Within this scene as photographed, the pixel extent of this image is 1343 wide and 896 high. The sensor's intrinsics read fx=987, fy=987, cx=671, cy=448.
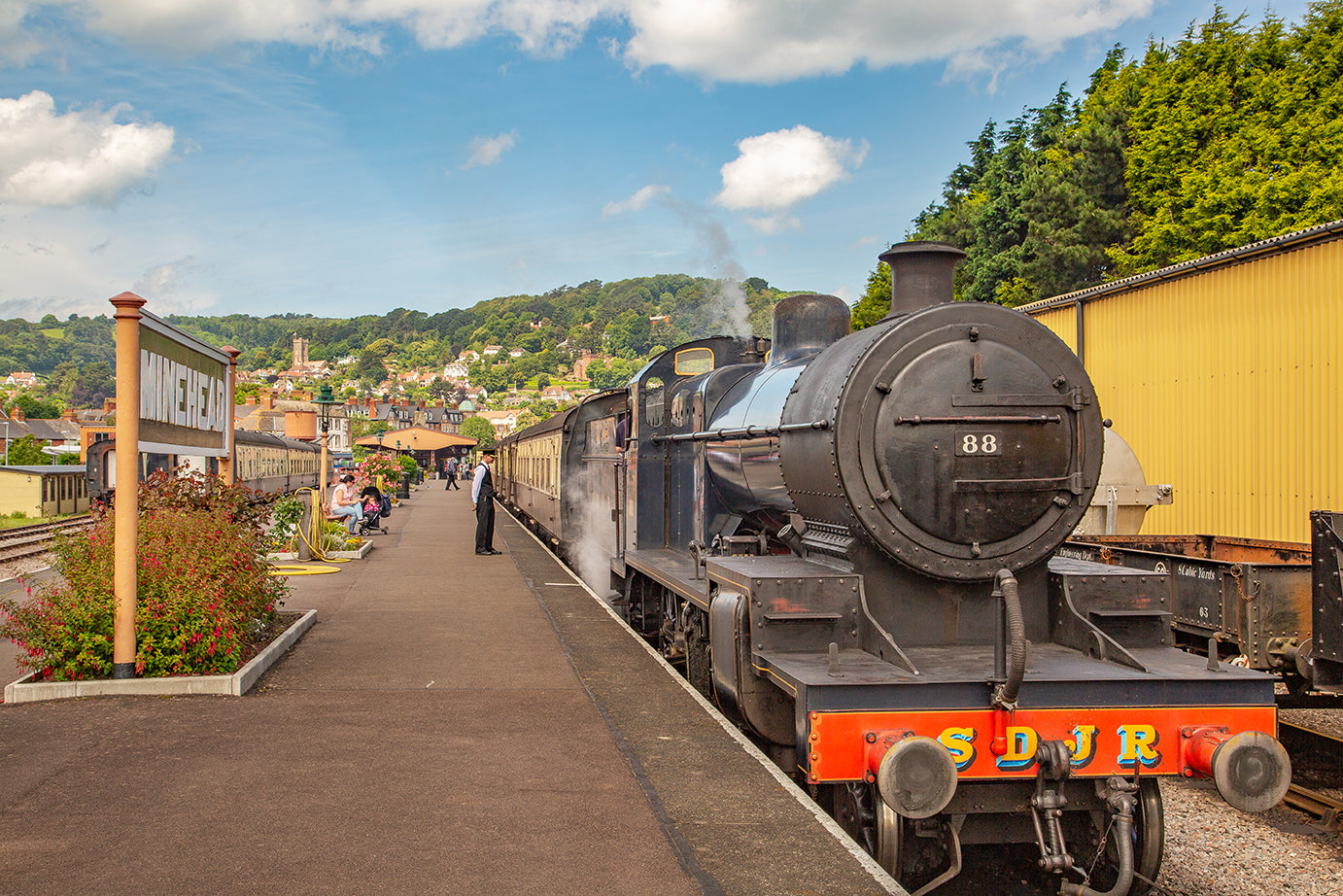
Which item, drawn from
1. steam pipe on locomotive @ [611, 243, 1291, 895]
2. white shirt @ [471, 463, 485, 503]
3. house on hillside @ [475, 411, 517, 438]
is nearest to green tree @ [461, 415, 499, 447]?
house on hillside @ [475, 411, 517, 438]

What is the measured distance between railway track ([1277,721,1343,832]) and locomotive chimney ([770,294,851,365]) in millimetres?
3945

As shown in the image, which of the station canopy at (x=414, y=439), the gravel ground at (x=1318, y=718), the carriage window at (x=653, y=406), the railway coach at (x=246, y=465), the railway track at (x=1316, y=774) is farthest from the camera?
the station canopy at (x=414, y=439)

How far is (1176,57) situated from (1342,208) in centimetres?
1101

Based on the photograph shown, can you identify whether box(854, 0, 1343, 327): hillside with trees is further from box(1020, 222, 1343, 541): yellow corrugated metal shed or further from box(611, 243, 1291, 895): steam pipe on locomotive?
box(611, 243, 1291, 895): steam pipe on locomotive

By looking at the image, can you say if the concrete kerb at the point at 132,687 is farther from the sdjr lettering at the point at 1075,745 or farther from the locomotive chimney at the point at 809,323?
the sdjr lettering at the point at 1075,745

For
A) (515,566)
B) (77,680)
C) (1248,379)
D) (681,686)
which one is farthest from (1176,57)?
(77,680)

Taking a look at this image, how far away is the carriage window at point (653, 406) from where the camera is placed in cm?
961

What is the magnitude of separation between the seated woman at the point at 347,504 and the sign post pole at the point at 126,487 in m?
12.7

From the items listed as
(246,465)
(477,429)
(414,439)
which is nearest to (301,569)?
(246,465)

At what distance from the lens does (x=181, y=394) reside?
830 centimetres

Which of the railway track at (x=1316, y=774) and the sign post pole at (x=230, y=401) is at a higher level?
the sign post pole at (x=230, y=401)

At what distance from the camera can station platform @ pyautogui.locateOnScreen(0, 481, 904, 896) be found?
152 inches

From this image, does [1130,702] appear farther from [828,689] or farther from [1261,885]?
[1261,885]

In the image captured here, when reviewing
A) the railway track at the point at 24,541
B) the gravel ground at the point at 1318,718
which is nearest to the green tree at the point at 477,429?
the railway track at the point at 24,541
